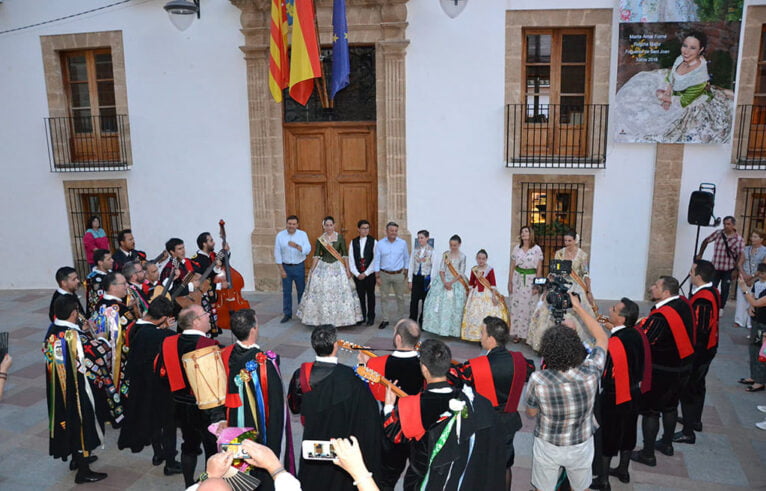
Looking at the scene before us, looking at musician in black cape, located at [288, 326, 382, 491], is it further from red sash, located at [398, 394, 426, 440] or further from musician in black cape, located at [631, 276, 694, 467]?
musician in black cape, located at [631, 276, 694, 467]

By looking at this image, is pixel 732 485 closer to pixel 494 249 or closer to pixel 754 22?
pixel 494 249

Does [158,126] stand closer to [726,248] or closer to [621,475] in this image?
[621,475]

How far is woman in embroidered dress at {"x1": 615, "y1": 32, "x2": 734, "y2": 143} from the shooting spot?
8664mm

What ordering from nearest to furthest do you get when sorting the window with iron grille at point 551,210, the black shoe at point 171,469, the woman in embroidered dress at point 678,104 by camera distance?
the black shoe at point 171,469 → the woman in embroidered dress at point 678,104 → the window with iron grille at point 551,210

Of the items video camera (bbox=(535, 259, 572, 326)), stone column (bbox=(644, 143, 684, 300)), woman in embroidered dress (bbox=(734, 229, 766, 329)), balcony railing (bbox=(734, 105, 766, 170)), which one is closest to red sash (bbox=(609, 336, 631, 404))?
video camera (bbox=(535, 259, 572, 326))

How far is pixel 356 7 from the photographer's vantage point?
938 centimetres

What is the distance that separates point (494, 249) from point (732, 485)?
5.72 metres

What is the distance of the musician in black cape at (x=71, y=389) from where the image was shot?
4301 mm

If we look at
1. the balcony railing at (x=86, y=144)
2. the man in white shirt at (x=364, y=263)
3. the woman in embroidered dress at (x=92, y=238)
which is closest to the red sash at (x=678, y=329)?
the man in white shirt at (x=364, y=263)

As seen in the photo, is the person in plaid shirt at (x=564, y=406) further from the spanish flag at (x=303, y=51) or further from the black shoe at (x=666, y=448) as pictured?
the spanish flag at (x=303, y=51)

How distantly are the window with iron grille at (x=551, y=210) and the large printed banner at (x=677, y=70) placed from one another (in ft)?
4.23

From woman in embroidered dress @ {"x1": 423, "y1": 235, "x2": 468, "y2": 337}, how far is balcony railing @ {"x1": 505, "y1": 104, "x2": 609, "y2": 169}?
2.54m

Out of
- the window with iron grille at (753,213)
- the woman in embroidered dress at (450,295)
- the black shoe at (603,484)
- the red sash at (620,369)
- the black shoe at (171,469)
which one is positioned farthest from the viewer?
the window with iron grille at (753,213)

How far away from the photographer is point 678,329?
4.31 metres
